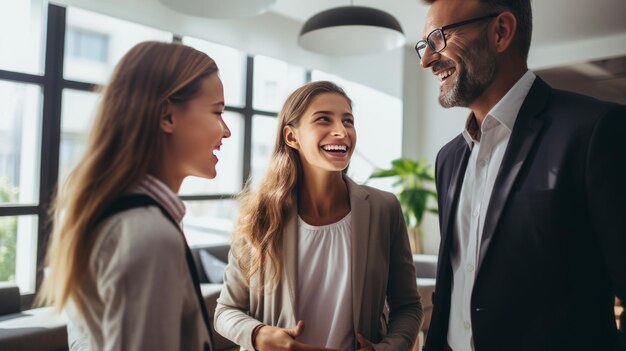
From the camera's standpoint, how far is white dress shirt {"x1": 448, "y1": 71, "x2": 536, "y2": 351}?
127 cm

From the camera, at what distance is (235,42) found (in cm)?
496

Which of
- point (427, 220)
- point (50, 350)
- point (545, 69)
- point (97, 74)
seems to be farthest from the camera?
point (427, 220)

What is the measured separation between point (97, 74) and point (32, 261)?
69.8 inches

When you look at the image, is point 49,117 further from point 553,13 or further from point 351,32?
point 553,13

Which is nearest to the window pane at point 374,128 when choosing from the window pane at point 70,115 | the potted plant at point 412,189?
the potted plant at point 412,189

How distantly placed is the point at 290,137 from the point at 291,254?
0.45 meters

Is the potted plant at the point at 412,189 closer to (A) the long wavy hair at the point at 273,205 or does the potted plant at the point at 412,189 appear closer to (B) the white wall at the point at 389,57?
(B) the white wall at the point at 389,57

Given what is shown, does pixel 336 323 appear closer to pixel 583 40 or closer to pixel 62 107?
pixel 62 107

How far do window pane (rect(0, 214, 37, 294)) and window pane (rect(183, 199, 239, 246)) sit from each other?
1684 mm

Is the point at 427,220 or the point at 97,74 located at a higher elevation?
the point at 97,74

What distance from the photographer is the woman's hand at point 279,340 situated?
4.04 feet

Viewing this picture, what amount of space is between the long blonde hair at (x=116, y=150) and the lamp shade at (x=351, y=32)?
220 centimetres

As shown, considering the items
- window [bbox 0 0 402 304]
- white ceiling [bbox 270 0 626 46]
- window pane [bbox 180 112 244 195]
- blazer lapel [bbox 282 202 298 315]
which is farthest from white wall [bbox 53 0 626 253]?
blazer lapel [bbox 282 202 298 315]

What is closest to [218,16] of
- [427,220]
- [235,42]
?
[235,42]
